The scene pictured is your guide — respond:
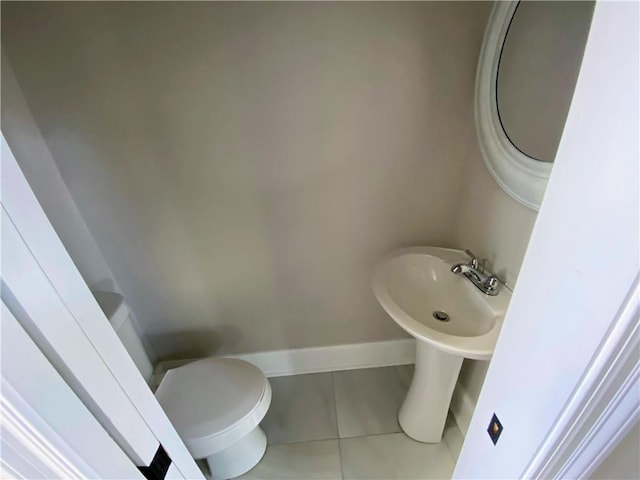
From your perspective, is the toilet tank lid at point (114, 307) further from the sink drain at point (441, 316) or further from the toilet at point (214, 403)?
the sink drain at point (441, 316)

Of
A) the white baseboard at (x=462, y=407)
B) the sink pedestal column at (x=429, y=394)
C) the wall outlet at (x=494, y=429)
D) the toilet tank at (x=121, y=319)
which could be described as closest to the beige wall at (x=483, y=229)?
the white baseboard at (x=462, y=407)

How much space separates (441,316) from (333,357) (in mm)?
749

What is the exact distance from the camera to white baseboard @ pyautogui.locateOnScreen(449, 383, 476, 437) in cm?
146

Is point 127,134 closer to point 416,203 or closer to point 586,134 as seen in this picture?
point 416,203

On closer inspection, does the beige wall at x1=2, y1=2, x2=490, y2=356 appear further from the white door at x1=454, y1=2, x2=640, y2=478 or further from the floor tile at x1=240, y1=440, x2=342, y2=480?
the white door at x1=454, y1=2, x2=640, y2=478

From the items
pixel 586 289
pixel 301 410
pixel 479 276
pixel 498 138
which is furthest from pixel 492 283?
pixel 301 410

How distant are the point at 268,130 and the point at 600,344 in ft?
3.69

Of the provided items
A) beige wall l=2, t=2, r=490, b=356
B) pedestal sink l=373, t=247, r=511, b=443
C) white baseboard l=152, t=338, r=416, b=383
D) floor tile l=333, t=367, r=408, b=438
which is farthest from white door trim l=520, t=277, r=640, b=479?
white baseboard l=152, t=338, r=416, b=383

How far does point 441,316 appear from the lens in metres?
1.29

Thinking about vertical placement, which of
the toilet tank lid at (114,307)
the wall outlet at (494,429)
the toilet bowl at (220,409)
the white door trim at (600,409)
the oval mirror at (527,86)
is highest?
the oval mirror at (527,86)

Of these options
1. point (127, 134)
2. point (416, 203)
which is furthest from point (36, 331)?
point (416, 203)

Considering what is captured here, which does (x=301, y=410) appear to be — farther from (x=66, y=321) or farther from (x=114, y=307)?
(x=66, y=321)

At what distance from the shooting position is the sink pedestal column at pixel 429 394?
1272 mm

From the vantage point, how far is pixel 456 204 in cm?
146
